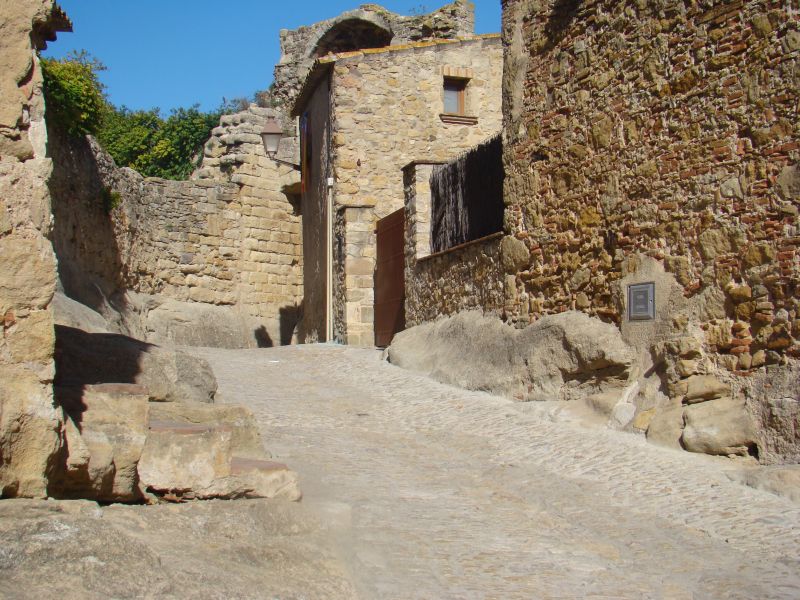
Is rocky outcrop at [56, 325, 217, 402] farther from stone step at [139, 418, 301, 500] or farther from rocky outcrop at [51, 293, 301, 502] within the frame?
stone step at [139, 418, 301, 500]

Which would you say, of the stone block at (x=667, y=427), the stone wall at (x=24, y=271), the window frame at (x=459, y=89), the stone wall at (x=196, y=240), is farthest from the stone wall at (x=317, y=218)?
the stone wall at (x=24, y=271)

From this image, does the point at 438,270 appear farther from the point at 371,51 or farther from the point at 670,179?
the point at 371,51

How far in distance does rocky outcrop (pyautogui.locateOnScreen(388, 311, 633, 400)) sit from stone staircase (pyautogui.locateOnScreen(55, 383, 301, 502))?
398 centimetres

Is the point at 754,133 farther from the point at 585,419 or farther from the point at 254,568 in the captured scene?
the point at 254,568

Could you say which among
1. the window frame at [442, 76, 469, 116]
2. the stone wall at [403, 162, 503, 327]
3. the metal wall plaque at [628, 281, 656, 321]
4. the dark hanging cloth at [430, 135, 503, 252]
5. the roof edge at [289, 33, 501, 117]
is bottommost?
the metal wall plaque at [628, 281, 656, 321]

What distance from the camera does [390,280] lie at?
1440 centimetres

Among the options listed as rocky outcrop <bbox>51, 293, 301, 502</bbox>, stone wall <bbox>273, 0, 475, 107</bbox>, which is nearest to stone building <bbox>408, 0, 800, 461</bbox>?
rocky outcrop <bbox>51, 293, 301, 502</bbox>

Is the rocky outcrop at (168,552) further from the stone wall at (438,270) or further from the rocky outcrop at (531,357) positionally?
the stone wall at (438,270)

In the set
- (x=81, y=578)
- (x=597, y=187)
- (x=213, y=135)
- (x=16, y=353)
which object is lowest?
(x=81, y=578)

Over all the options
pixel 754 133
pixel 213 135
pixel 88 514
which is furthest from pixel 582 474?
pixel 213 135

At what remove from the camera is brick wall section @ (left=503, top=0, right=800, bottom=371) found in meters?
6.61

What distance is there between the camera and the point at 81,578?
2949 mm

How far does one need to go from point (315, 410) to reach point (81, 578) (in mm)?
5846

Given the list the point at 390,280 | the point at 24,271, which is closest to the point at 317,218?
the point at 390,280
